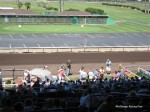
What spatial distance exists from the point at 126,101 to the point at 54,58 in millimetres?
25421

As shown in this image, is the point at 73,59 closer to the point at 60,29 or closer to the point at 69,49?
the point at 69,49

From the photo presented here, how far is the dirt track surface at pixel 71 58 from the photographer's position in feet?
108

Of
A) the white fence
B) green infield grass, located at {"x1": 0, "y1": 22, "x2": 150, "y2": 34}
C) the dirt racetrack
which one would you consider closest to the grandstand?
green infield grass, located at {"x1": 0, "y1": 22, "x2": 150, "y2": 34}

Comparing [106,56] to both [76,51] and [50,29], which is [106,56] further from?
[50,29]

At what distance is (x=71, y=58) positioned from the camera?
115 feet

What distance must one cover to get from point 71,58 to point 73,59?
52 cm

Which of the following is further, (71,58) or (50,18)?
(50,18)

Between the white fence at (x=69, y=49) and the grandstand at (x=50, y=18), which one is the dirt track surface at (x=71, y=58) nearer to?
the white fence at (x=69, y=49)

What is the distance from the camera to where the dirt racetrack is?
103 ft

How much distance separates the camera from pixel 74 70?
30.3 m

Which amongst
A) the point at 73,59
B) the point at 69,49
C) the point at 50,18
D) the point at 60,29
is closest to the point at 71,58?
the point at 73,59

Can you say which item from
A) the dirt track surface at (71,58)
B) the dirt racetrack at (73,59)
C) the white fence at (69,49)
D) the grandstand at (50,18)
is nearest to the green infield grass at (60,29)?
the grandstand at (50,18)

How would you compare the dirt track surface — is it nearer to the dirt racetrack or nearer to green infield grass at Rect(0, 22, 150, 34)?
the dirt racetrack

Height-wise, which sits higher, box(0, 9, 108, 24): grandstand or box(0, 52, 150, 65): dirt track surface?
box(0, 9, 108, 24): grandstand
